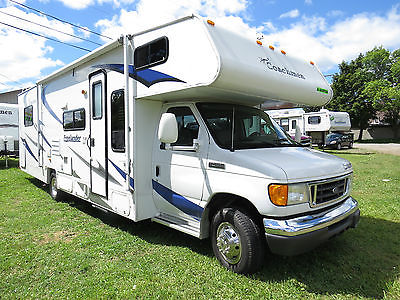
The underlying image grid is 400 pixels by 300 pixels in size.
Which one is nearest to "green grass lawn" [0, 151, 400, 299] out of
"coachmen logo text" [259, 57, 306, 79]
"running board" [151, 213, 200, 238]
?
"running board" [151, 213, 200, 238]

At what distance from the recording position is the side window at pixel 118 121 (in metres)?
4.76

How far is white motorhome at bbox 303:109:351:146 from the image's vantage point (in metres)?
21.9

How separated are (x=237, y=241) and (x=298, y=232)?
2.56 ft

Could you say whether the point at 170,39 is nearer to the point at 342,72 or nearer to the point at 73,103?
the point at 73,103

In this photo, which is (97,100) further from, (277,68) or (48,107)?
(277,68)

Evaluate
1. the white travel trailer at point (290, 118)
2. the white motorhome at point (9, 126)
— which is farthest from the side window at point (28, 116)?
the white travel trailer at point (290, 118)

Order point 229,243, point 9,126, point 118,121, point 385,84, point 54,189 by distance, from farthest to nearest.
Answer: point 385,84 < point 9,126 < point 54,189 < point 118,121 < point 229,243

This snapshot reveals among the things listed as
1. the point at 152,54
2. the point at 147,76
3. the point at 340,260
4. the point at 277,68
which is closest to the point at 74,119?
the point at 147,76

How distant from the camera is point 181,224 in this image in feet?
14.0

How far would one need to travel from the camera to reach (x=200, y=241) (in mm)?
4723

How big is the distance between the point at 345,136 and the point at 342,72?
19.7m

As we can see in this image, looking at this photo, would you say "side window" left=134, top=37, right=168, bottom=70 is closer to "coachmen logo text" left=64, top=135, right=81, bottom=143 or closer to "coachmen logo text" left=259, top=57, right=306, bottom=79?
"coachmen logo text" left=259, top=57, right=306, bottom=79

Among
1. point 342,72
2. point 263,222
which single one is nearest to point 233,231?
point 263,222

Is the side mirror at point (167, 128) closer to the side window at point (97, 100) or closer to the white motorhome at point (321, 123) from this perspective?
the side window at point (97, 100)
